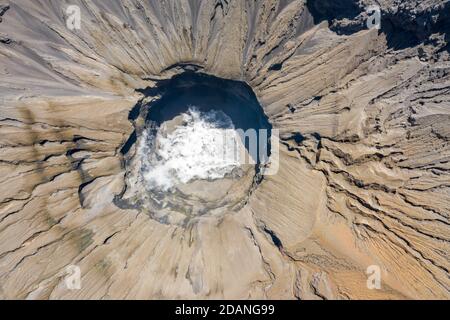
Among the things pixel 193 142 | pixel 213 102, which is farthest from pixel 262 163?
pixel 213 102

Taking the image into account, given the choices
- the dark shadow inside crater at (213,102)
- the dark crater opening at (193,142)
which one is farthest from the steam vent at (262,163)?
the dark shadow inside crater at (213,102)

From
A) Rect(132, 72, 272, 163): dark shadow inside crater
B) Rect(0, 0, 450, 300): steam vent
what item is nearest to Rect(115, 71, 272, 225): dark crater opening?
Rect(132, 72, 272, 163): dark shadow inside crater

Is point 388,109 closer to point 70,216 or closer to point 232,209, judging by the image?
point 232,209

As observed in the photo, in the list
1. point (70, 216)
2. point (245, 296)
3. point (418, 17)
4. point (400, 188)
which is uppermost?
point (418, 17)

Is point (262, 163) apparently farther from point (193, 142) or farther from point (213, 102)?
point (213, 102)

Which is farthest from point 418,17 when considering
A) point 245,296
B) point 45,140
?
point 45,140

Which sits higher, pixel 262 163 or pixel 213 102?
pixel 213 102

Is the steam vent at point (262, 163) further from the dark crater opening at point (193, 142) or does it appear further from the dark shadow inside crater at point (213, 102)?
the dark shadow inside crater at point (213, 102)
